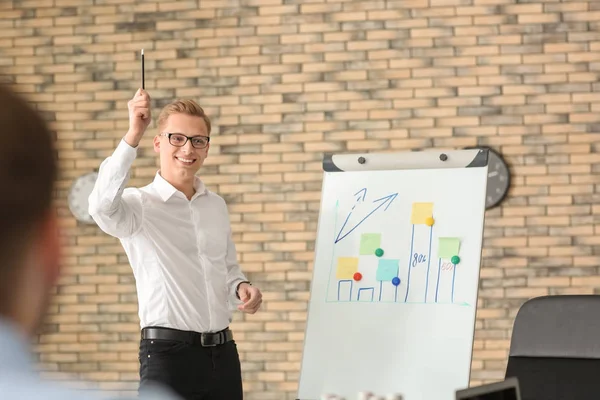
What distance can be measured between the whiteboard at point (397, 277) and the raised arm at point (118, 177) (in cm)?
91

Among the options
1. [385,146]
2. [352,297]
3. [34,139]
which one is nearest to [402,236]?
[352,297]

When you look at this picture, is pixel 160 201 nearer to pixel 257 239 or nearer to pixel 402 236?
pixel 402 236

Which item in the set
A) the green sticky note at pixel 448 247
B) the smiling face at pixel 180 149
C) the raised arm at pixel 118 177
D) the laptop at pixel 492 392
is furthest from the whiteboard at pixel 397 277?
the laptop at pixel 492 392

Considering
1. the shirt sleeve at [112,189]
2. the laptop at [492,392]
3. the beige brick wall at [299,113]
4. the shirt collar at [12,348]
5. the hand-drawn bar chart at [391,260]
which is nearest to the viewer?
the shirt collar at [12,348]

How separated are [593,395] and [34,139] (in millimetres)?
2831

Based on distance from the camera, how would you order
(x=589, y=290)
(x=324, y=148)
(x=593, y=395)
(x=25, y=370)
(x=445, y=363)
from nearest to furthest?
(x=25, y=370)
(x=593, y=395)
(x=445, y=363)
(x=589, y=290)
(x=324, y=148)

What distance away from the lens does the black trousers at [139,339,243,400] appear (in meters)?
3.07

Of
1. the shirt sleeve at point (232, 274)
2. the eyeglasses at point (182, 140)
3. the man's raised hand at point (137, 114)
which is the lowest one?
the shirt sleeve at point (232, 274)

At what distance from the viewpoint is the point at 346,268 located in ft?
11.5

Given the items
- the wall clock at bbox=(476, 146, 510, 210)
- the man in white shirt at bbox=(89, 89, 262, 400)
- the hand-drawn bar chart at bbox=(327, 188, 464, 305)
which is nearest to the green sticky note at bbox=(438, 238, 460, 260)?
the hand-drawn bar chart at bbox=(327, 188, 464, 305)

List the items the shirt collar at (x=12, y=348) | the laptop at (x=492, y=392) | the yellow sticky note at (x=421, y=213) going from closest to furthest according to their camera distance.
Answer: the shirt collar at (x=12, y=348) → the laptop at (x=492, y=392) → the yellow sticky note at (x=421, y=213)

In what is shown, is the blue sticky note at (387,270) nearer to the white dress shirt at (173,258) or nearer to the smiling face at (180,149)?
the white dress shirt at (173,258)

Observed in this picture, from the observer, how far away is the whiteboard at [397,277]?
3248 mm

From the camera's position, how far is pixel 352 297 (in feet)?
11.3
